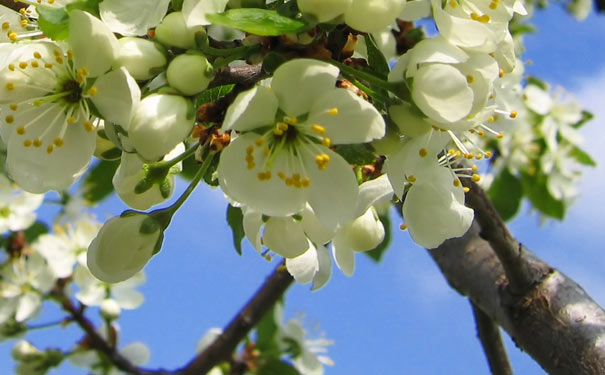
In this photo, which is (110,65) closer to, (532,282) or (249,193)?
(249,193)

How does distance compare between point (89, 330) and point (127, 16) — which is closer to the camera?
point (127, 16)

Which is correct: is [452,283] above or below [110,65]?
below

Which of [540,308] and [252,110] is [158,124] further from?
[540,308]

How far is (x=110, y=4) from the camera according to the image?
109 cm

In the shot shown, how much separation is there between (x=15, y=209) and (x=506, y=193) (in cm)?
229

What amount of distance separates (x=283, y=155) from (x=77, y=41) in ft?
1.20

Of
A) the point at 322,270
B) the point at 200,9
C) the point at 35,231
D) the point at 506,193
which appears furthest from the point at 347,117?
the point at 35,231

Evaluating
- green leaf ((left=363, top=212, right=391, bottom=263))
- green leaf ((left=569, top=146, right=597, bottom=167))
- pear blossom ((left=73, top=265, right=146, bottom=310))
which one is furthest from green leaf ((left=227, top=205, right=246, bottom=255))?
green leaf ((left=569, top=146, right=597, bottom=167))

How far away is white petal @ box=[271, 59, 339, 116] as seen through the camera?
1.03 metres

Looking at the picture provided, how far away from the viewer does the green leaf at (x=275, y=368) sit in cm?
322

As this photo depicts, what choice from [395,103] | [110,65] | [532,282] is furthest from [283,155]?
[532,282]

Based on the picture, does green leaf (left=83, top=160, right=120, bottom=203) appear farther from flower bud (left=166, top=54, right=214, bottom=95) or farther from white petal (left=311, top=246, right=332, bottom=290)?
flower bud (left=166, top=54, right=214, bottom=95)

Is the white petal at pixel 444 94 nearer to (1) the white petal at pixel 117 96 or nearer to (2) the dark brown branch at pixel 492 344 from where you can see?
(1) the white petal at pixel 117 96

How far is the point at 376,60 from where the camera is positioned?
3.91 ft
